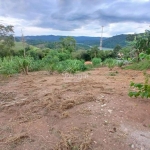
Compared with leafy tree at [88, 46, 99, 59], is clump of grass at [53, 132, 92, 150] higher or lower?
higher

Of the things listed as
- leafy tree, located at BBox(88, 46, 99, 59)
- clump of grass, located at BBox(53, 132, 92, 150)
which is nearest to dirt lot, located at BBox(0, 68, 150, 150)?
clump of grass, located at BBox(53, 132, 92, 150)

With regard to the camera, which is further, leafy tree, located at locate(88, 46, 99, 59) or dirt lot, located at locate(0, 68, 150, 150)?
leafy tree, located at locate(88, 46, 99, 59)

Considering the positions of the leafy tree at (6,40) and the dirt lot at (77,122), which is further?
the leafy tree at (6,40)

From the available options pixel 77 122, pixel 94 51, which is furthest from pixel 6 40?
pixel 77 122

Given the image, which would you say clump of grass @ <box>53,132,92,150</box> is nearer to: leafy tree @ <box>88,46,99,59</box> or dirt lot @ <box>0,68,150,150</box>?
dirt lot @ <box>0,68,150,150</box>

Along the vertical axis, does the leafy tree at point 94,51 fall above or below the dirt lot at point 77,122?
below

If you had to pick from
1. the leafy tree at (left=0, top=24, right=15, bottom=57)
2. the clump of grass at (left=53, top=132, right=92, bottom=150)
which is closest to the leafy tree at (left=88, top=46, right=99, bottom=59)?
the leafy tree at (left=0, top=24, right=15, bottom=57)

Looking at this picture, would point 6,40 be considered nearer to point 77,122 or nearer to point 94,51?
point 94,51

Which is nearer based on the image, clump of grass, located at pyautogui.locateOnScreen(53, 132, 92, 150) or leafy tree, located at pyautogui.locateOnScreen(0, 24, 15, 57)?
clump of grass, located at pyautogui.locateOnScreen(53, 132, 92, 150)

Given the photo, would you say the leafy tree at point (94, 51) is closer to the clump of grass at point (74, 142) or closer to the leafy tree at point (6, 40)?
the leafy tree at point (6, 40)

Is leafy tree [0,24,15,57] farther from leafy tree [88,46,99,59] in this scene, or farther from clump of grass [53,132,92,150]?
clump of grass [53,132,92,150]

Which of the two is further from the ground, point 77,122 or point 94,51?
point 77,122

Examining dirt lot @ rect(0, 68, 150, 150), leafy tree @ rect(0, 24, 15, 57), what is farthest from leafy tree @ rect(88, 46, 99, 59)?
dirt lot @ rect(0, 68, 150, 150)

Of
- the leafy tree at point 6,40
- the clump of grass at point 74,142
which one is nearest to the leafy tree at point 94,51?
the leafy tree at point 6,40
